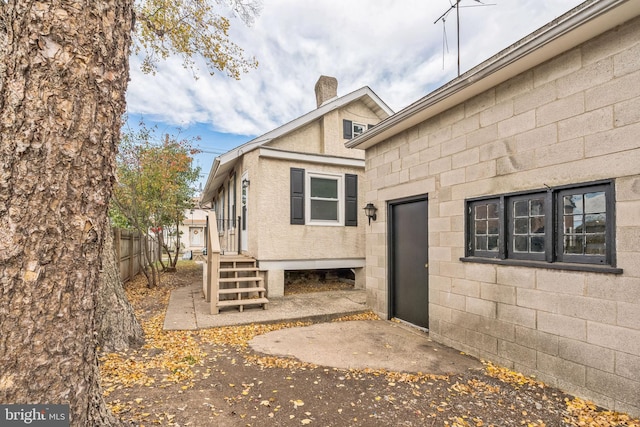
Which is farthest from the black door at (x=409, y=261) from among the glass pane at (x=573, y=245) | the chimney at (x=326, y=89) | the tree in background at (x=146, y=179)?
the tree in background at (x=146, y=179)

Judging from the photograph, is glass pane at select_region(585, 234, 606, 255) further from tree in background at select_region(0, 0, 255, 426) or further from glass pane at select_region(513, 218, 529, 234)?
tree in background at select_region(0, 0, 255, 426)

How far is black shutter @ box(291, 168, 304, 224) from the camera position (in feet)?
26.3

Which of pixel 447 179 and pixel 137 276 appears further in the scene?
pixel 137 276

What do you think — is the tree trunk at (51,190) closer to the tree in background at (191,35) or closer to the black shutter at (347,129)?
the tree in background at (191,35)

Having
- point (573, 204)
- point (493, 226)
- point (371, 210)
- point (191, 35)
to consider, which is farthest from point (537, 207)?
point (191, 35)

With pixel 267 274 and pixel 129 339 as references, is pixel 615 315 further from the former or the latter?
pixel 267 274

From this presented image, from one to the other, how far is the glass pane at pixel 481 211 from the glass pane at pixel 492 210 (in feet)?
0.17

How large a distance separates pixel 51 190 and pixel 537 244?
4293mm

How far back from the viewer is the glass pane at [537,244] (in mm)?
3510

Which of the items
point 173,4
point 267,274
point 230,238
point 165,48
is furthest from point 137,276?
point 173,4

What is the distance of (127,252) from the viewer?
29.9 ft

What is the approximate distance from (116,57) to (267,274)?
6353 mm

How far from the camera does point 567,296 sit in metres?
3.20

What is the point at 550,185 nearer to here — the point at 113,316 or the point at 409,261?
the point at 409,261
